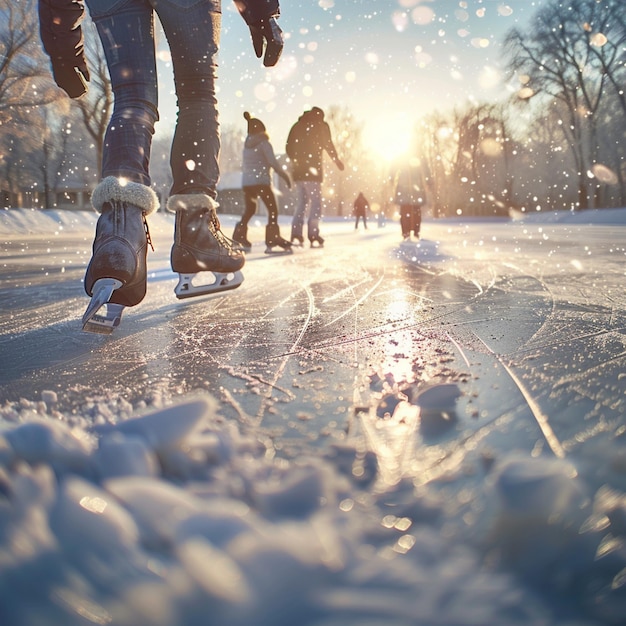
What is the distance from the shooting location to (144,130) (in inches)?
71.4

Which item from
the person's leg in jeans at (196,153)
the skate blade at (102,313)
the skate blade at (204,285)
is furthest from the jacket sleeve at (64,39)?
the skate blade at (102,313)

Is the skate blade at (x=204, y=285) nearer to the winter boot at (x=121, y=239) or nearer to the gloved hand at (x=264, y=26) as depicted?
the winter boot at (x=121, y=239)

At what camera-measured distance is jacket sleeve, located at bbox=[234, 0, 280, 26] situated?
2.09 meters

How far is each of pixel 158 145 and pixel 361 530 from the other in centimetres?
6707

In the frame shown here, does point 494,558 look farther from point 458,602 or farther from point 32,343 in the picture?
point 32,343

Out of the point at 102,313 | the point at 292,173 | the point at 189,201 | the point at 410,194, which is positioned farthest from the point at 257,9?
the point at 410,194

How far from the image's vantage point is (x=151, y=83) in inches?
72.7

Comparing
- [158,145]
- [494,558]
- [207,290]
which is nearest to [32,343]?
[207,290]

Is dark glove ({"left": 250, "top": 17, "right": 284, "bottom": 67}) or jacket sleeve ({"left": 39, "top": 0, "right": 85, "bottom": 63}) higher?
dark glove ({"left": 250, "top": 17, "right": 284, "bottom": 67})

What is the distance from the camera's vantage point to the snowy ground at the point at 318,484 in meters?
0.37

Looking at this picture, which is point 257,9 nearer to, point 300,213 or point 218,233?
point 218,233

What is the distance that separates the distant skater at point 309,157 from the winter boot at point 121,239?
5.85 m

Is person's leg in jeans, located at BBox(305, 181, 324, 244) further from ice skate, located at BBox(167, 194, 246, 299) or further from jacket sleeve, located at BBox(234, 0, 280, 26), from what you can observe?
ice skate, located at BBox(167, 194, 246, 299)

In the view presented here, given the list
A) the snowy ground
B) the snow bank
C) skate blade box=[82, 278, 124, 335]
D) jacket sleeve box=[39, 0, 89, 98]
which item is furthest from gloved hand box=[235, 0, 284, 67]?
the snow bank
